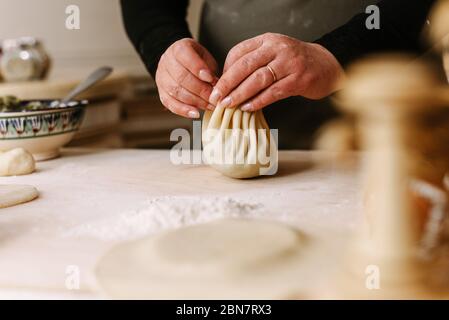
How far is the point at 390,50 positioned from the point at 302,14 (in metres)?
0.32

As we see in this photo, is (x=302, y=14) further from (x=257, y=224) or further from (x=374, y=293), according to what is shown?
(x=374, y=293)

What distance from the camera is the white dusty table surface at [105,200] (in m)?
0.65

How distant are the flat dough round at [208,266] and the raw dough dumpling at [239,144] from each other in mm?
411

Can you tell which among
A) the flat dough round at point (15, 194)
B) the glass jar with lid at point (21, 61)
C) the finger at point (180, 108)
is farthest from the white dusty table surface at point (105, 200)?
the glass jar with lid at point (21, 61)

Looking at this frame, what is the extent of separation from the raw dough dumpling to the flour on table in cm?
24

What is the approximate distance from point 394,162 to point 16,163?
3.11 ft

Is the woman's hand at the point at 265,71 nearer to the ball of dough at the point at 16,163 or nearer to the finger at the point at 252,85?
the finger at the point at 252,85

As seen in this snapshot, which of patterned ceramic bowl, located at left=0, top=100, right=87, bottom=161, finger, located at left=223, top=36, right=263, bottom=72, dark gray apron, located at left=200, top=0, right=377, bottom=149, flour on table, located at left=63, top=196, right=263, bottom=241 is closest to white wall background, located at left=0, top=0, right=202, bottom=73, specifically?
dark gray apron, located at left=200, top=0, right=377, bottom=149

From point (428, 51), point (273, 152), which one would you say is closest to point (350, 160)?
point (273, 152)

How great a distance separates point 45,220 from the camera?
836 mm

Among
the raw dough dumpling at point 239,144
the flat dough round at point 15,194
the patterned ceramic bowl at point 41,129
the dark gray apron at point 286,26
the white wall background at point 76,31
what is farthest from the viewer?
the white wall background at point 76,31

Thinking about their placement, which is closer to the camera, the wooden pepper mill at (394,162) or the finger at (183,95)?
the wooden pepper mill at (394,162)

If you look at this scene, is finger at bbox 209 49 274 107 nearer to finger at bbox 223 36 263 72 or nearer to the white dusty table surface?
finger at bbox 223 36 263 72

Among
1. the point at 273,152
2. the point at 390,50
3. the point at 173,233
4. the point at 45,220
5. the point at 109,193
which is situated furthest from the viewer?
the point at 390,50
